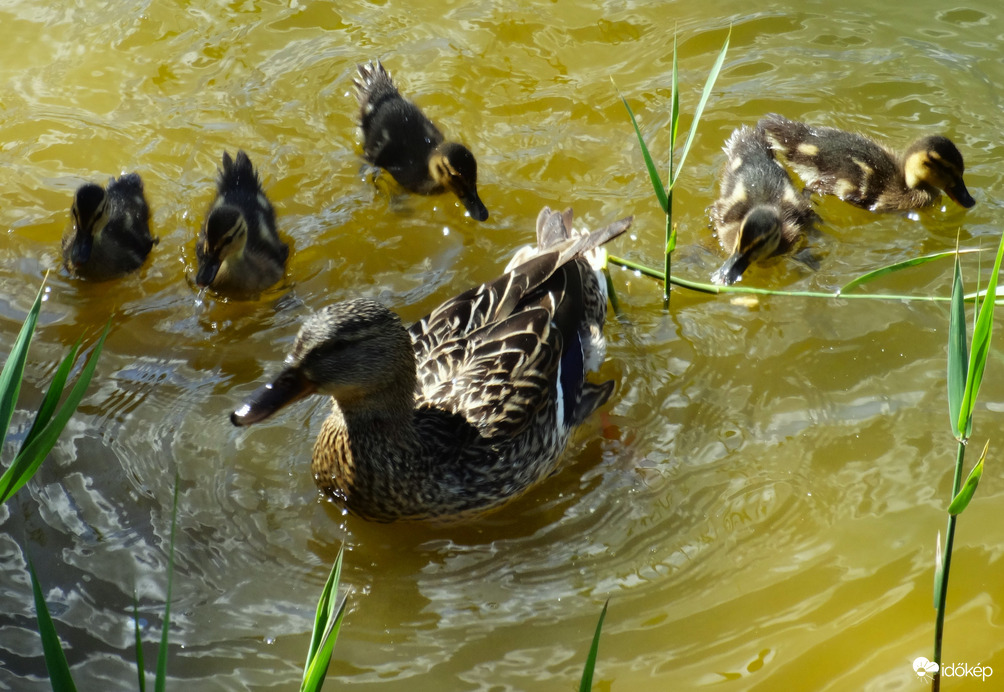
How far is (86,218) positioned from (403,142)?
47.6 inches

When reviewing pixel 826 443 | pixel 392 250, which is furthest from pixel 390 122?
pixel 826 443

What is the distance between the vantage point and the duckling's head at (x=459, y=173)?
3.70m

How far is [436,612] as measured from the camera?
8.36ft

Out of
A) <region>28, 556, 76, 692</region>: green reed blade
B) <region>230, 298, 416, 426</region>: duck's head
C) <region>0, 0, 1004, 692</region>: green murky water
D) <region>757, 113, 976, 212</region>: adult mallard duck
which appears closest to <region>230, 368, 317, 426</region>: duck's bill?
<region>230, 298, 416, 426</region>: duck's head

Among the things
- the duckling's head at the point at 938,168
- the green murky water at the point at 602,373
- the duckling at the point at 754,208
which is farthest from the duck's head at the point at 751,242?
the duckling's head at the point at 938,168

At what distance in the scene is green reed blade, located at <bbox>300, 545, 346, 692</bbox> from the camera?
1.56m

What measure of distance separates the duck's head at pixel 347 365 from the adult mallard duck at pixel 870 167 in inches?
82.4

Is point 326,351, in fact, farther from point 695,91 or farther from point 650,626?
point 695,91

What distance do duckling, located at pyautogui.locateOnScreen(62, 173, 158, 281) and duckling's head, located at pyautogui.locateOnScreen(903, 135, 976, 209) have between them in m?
2.81

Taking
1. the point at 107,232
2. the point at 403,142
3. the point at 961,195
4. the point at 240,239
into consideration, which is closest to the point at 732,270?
the point at 961,195

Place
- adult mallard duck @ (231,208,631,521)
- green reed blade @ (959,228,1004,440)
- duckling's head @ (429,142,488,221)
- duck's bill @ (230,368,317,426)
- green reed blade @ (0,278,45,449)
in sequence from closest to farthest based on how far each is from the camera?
green reed blade @ (0,278,45,449), green reed blade @ (959,228,1004,440), duck's bill @ (230,368,317,426), adult mallard duck @ (231,208,631,521), duckling's head @ (429,142,488,221)

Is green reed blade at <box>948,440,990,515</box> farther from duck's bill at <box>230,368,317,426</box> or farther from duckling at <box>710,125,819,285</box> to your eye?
duckling at <box>710,125,819,285</box>

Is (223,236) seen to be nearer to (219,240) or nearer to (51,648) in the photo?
(219,240)

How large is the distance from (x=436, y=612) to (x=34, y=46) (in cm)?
330
